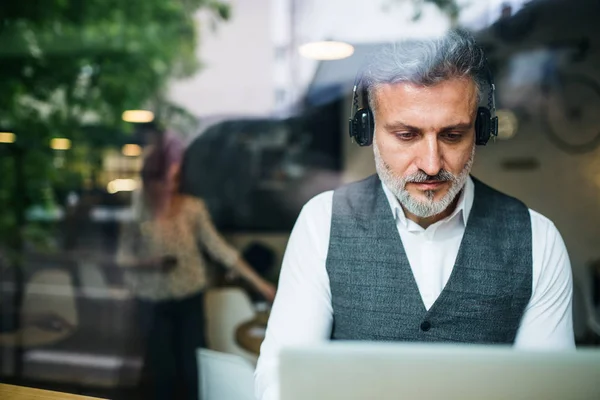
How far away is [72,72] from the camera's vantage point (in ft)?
15.0

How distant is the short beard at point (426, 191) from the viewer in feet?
5.23

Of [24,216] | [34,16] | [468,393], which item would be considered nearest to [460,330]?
[468,393]

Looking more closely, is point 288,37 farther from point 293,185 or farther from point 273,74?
point 293,185

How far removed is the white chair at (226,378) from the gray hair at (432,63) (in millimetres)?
1077

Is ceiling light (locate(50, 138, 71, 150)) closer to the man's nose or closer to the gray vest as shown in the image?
the gray vest

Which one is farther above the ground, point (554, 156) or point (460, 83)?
point (554, 156)

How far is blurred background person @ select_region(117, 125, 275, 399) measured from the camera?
378 cm

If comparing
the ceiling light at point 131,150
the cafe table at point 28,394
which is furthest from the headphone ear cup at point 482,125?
the ceiling light at point 131,150

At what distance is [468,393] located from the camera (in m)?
1.04

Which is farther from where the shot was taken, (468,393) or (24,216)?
(24,216)

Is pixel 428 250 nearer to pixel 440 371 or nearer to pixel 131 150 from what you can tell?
pixel 440 371

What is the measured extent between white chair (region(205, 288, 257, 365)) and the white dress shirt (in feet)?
5.74

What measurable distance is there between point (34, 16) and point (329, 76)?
2.08 metres

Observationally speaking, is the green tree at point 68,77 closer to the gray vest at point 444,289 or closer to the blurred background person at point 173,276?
the blurred background person at point 173,276
